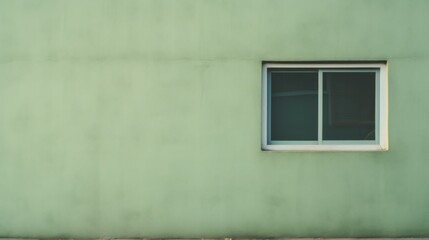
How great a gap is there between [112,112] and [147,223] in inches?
67.9

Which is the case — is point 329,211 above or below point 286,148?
below

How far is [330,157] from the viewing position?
24.3 feet

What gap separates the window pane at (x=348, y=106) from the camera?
7.56m

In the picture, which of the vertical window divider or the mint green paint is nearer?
the mint green paint

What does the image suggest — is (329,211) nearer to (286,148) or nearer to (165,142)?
(286,148)

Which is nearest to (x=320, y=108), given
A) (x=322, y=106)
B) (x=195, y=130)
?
(x=322, y=106)

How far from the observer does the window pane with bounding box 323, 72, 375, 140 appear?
298 inches

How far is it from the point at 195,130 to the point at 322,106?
6.40 ft

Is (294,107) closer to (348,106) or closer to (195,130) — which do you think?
(348,106)

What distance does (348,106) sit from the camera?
757 cm

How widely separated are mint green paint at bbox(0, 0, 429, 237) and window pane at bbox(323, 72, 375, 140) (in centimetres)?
31

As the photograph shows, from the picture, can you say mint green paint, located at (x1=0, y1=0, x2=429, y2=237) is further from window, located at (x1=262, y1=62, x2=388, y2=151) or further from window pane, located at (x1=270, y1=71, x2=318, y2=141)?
window pane, located at (x1=270, y1=71, x2=318, y2=141)

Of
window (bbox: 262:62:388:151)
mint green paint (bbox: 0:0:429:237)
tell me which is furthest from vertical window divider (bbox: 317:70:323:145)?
mint green paint (bbox: 0:0:429:237)

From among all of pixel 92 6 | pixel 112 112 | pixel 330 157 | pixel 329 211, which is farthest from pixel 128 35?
pixel 329 211
